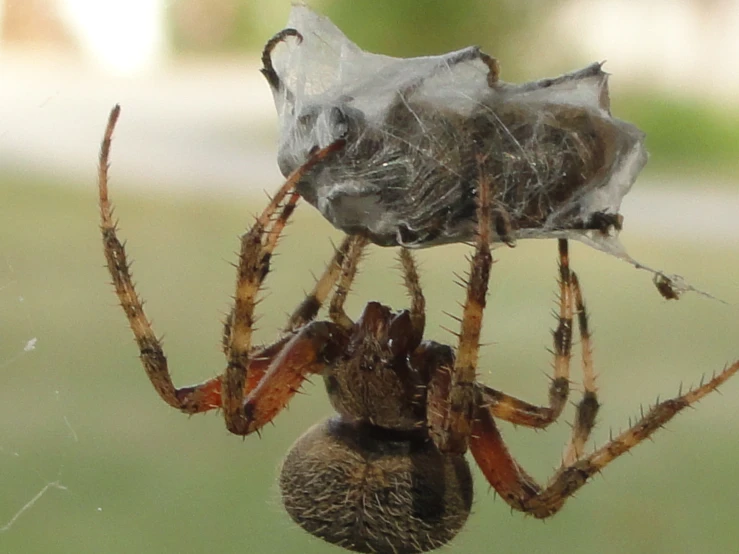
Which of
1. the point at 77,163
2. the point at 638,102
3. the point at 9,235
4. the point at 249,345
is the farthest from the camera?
the point at 638,102

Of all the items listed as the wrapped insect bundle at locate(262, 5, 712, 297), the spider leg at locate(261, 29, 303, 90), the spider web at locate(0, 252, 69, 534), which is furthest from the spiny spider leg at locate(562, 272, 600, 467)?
the spider web at locate(0, 252, 69, 534)

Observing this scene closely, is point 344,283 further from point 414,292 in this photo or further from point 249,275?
point 249,275

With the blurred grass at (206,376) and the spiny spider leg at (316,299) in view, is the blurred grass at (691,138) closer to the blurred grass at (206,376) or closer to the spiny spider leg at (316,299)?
the blurred grass at (206,376)

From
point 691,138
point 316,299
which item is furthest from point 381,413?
point 691,138

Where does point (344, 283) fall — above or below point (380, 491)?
above

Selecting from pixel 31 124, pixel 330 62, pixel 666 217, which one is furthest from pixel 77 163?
pixel 666 217

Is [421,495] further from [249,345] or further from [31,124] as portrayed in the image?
[31,124]

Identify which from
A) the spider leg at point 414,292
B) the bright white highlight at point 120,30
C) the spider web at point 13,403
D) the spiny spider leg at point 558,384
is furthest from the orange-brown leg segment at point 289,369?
the bright white highlight at point 120,30
